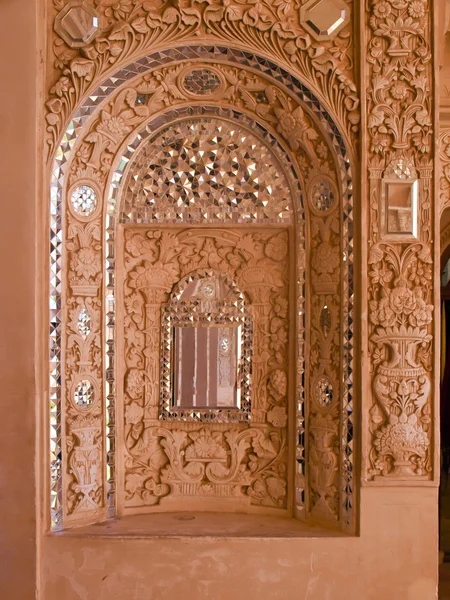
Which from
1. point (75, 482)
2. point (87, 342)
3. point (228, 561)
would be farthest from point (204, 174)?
point (228, 561)

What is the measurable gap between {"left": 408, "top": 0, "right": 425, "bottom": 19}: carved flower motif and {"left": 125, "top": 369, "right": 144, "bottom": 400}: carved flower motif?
2.51 metres

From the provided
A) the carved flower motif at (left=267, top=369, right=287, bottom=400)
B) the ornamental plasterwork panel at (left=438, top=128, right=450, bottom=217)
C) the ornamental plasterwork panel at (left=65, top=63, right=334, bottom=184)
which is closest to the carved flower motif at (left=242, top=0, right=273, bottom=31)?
the ornamental plasterwork panel at (left=65, top=63, right=334, bottom=184)

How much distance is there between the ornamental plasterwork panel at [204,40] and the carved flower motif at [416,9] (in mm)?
324

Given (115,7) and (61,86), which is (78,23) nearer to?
(115,7)

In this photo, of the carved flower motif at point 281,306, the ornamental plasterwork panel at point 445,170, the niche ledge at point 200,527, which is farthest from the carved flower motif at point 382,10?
the niche ledge at point 200,527

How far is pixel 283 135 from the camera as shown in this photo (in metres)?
4.09

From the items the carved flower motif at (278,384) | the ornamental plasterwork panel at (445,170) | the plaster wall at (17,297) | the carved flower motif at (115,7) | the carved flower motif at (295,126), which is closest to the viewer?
the plaster wall at (17,297)

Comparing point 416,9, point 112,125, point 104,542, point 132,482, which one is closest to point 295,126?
point 416,9

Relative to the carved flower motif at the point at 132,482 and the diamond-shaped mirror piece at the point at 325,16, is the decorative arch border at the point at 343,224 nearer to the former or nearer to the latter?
the diamond-shaped mirror piece at the point at 325,16

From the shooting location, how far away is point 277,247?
4.23 m

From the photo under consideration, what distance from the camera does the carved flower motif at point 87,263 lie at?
155 inches

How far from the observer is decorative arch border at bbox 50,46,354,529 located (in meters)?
3.81

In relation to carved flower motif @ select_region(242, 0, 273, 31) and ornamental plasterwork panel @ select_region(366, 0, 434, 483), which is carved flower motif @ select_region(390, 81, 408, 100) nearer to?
ornamental plasterwork panel @ select_region(366, 0, 434, 483)

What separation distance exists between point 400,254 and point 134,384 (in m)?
1.71
